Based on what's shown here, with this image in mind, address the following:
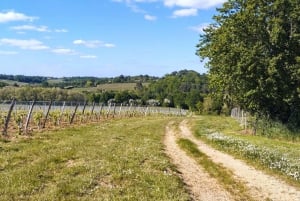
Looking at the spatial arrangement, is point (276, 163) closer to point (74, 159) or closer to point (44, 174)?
point (74, 159)

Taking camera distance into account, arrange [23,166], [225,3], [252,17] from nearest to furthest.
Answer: [23,166] < [252,17] < [225,3]

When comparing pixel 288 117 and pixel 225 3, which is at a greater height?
A: pixel 225 3

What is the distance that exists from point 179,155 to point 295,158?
246 inches

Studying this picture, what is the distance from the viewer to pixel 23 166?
622 inches

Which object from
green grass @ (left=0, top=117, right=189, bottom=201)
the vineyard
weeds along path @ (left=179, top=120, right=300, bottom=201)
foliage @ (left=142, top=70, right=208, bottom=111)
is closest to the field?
green grass @ (left=0, top=117, right=189, bottom=201)

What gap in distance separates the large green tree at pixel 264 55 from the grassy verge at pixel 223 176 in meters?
15.0

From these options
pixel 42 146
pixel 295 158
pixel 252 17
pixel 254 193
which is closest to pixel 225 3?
pixel 252 17

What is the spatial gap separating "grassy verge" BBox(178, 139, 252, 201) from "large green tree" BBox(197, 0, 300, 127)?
15.0 metres

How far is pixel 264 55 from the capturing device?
1576 inches

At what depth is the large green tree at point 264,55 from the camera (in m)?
38.4

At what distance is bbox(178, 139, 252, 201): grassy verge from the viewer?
1493 centimetres

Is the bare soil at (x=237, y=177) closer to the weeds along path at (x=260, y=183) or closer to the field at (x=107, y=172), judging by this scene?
the weeds along path at (x=260, y=183)

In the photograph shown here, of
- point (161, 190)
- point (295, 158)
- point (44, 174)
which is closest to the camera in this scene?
point (161, 190)

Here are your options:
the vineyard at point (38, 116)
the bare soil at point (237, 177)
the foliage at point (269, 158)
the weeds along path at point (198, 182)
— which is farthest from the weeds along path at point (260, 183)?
the vineyard at point (38, 116)
